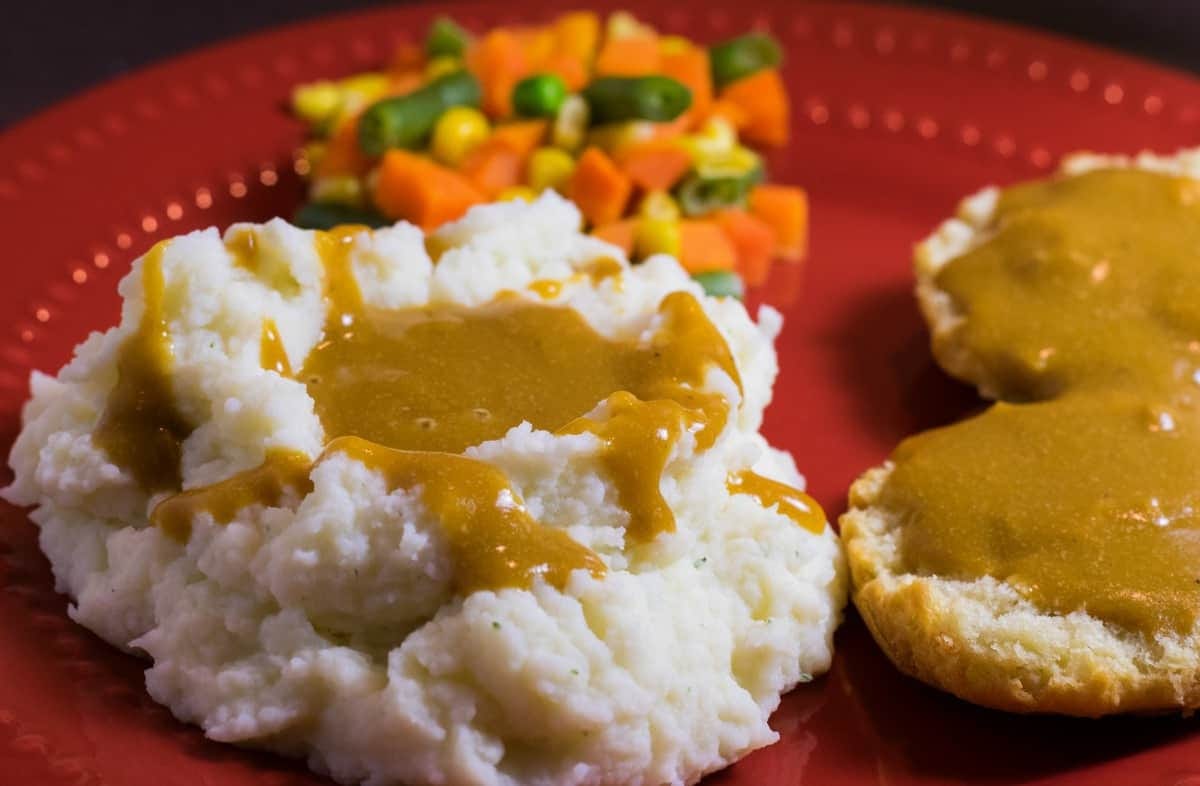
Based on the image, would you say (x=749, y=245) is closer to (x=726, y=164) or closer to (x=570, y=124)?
(x=726, y=164)

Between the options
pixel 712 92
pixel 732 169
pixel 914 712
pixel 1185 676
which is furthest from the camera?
pixel 712 92

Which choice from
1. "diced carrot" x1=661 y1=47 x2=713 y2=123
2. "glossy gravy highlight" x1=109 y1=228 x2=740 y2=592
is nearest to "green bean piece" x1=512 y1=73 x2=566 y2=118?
"diced carrot" x1=661 y1=47 x2=713 y2=123

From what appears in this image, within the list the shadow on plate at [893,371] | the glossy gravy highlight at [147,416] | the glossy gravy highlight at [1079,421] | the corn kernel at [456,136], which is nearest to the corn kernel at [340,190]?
the corn kernel at [456,136]

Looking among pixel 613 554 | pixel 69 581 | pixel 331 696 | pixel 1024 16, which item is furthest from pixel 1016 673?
pixel 1024 16

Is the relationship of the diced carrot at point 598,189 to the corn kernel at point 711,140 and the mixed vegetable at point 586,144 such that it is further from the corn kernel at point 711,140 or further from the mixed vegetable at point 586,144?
the corn kernel at point 711,140

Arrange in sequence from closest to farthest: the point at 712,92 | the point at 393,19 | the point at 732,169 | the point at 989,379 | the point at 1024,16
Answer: the point at 989,379, the point at 732,169, the point at 712,92, the point at 393,19, the point at 1024,16

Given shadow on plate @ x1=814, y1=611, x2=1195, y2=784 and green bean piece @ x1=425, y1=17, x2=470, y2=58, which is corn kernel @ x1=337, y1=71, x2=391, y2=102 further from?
shadow on plate @ x1=814, y1=611, x2=1195, y2=784

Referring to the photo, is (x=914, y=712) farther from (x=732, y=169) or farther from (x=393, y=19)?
(x=393, y=19)
